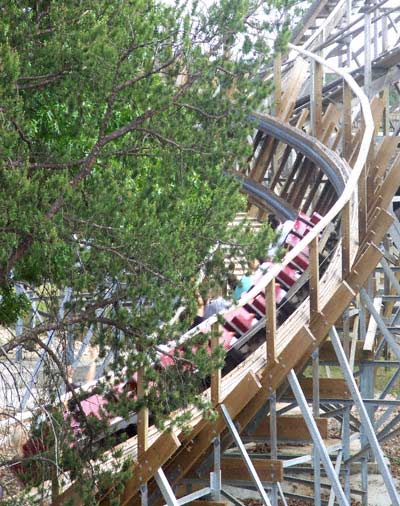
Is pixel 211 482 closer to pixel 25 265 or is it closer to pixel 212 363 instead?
pixel 212 363

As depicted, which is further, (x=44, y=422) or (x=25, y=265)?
(x=25, y=265)

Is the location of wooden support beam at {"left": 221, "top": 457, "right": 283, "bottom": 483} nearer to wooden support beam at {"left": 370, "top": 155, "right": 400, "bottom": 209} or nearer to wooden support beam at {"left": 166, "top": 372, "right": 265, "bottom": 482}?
wooden support beam at {"left": 166, "top": 372, "right": 265, "bottom": 482}

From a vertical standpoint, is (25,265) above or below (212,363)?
above

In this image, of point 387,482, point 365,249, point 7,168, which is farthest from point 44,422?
point 365,249

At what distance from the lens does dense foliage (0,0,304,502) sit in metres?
6.95

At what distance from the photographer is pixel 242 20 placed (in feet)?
24.9

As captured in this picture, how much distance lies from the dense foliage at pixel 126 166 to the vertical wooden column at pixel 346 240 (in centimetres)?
210

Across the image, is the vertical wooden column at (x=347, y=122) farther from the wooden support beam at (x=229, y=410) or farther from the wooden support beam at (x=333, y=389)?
the wooden support beam at (x=229, y=410)

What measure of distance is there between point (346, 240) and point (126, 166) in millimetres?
2795

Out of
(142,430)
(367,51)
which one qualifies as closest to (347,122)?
(367,51)

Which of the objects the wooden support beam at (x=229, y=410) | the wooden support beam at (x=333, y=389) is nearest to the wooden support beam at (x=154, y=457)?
the wooden support beam at (x=229, y=410)

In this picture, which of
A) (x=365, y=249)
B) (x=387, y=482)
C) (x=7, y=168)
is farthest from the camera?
(x=365, y=249)

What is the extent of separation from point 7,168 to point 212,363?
72.5 inches

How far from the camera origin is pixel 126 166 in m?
7.87
